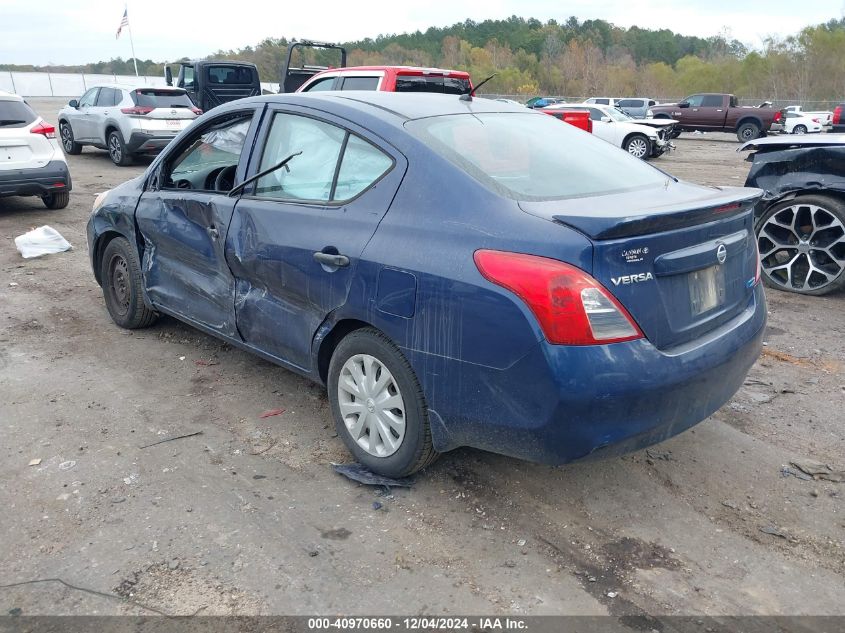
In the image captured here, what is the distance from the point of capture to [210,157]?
14.6 ft

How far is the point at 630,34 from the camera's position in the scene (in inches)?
3932

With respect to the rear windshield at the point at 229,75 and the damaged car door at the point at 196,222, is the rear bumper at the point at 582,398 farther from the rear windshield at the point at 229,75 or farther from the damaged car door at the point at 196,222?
the rear windshield at the point at 229,75

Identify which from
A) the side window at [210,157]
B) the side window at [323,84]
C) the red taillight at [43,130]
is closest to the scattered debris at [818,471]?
the side window at [210,157]

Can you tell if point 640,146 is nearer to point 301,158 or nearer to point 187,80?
point 187,80

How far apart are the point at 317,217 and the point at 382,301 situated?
651mm

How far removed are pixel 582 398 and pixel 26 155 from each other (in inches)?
357

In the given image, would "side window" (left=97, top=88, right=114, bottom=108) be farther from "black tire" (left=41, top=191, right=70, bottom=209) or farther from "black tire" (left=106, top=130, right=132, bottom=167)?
"black tire" (left=41, top=191, right=70, bottom=209)

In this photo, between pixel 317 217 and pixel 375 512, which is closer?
pixel 375 512

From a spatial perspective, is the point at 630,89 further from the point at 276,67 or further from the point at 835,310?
the point at 835,310

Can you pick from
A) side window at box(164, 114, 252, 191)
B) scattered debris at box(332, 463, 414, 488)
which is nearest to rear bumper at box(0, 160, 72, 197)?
side window at box(164, 114, 252, 191)

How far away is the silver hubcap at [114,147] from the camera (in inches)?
582

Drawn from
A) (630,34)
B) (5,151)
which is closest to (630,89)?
(630,34)

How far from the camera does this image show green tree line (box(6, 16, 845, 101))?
54.1 metres

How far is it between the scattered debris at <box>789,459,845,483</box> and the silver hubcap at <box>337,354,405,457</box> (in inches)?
78.2
